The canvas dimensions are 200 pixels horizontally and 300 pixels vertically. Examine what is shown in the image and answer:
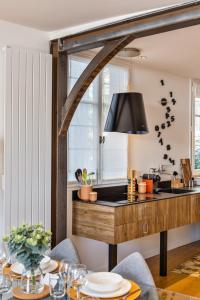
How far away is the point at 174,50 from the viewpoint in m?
4.07

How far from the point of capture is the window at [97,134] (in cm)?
412

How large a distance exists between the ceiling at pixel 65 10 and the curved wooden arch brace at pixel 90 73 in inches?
9.2

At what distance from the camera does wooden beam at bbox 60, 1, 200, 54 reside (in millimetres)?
2697

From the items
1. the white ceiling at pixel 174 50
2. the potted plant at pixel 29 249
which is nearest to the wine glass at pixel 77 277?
the potted plant at pixel 29 249

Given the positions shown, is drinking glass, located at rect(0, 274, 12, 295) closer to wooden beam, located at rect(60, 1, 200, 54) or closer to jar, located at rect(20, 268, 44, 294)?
jar, located at rect(20, 268, 44, 294)

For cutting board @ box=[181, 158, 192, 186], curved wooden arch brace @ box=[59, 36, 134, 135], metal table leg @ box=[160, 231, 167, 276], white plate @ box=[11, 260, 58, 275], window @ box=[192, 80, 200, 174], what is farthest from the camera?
window @ box=[192, 80, 200, 174]

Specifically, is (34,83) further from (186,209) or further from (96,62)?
(186,209)

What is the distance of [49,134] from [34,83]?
0.49 m

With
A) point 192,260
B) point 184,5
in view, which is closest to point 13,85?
point 184,5

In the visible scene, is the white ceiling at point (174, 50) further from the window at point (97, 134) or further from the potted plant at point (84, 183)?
the potted plant at point (84, 183)

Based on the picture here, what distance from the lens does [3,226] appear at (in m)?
3.29

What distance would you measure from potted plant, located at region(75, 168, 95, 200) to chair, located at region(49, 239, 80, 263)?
3.94 feet

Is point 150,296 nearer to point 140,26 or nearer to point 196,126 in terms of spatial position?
point 140,26

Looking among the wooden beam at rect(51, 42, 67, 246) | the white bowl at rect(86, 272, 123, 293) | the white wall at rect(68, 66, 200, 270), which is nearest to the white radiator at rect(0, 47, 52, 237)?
the wooden beam at rect(51, 42, 67, 246)
